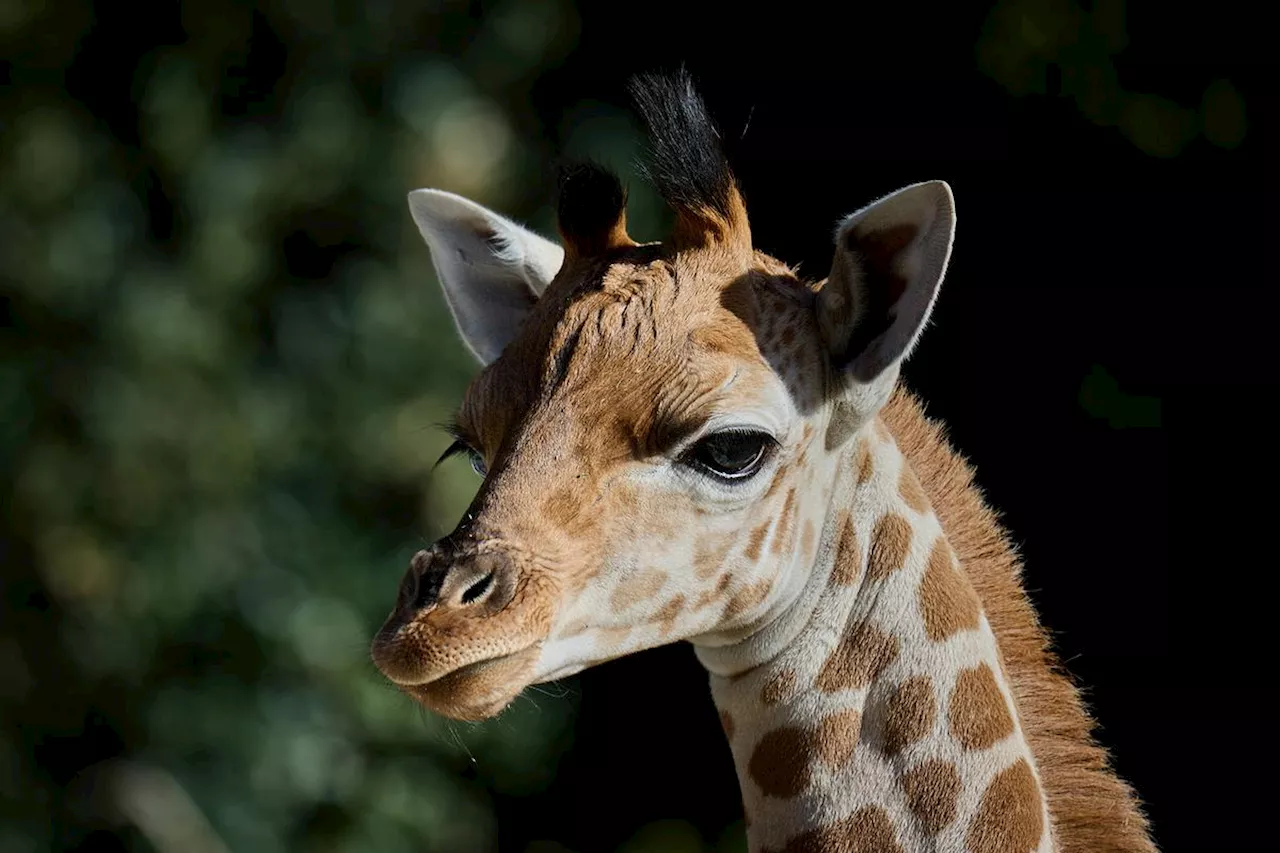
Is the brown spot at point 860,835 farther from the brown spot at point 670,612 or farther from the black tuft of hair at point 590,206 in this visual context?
the black tuft of hair at point 590,206

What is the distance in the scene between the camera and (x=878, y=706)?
235cm

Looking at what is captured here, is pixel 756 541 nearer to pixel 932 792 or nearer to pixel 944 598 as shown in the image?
pixel 944 598

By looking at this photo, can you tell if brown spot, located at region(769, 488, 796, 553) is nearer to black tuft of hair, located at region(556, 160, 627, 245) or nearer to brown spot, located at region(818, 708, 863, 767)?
brown spot, located at region(818, 708, 863, 767)

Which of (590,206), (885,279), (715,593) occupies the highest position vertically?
(590,206)

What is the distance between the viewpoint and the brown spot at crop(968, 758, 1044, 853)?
2.30 m

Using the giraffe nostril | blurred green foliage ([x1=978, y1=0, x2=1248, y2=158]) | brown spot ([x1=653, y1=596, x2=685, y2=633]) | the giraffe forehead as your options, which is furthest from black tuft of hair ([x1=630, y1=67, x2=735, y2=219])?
blurred green foliage ([x1=978, y1=0, x2=1248, y2=158])

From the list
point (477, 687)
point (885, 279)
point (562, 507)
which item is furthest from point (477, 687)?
point (885, 279)

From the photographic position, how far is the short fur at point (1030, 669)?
247cm

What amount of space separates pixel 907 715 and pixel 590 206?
2.96ft

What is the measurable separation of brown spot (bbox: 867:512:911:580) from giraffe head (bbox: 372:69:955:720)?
0.09 m

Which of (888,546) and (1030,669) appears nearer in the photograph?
A: (888,546)

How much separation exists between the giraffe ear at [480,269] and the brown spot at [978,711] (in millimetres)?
956

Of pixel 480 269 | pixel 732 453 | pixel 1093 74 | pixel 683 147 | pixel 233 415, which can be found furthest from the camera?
pixel 233 415

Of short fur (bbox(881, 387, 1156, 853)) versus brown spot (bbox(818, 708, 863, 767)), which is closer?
brown spot (bbox(818, 708, 863, 767))
